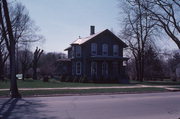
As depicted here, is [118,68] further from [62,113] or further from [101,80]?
[62,113]

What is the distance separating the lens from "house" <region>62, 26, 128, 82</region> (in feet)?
126

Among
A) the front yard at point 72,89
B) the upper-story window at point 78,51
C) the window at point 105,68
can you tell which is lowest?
the front yard at point 72,89

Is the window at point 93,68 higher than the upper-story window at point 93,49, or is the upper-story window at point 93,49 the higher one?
the upper-story window at point 93,49

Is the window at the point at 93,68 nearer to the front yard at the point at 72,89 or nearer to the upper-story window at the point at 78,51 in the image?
the upper-story window at the point at 78,51

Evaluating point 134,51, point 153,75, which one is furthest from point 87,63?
point 153,75

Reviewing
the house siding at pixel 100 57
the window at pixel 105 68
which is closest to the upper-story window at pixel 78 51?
the house siding at pixel 100 57

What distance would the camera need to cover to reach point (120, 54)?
1585 inches

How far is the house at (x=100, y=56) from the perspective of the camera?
126 ft

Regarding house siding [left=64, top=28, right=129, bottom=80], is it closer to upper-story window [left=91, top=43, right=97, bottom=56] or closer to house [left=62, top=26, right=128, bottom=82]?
house [left=62, top=26, right=128, bottom=82]

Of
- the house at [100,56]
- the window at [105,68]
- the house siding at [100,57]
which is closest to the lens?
the house siding at [100,57]

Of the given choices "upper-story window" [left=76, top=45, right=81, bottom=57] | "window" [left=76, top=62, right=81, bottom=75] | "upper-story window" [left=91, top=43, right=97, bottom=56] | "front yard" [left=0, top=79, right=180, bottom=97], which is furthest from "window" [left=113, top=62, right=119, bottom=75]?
"front yard" [left=0, top=79, right=180, bottom=97]

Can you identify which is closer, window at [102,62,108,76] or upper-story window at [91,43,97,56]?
upper-story window at [91,43,97,56]

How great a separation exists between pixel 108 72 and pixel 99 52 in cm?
348

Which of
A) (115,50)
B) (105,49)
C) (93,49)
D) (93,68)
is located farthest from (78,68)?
(115,50)
